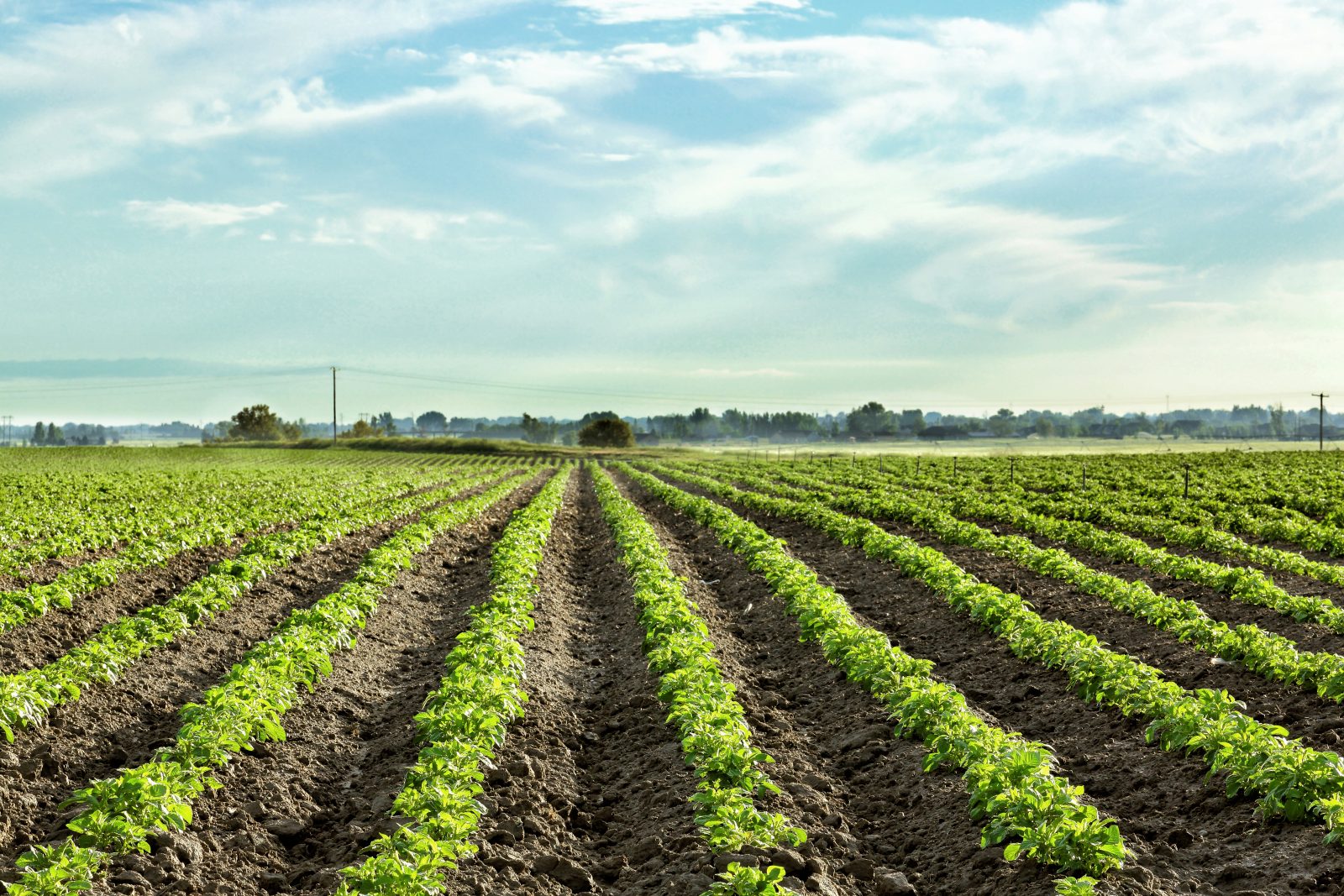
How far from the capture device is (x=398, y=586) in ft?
56.3

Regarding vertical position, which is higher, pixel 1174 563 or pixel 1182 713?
pixel 1174 563

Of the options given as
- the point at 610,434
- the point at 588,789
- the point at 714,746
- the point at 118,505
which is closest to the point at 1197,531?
the point at 714,746

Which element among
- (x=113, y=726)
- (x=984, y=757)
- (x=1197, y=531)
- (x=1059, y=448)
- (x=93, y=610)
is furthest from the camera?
(x=1059, y=448)

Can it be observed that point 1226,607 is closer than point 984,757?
No

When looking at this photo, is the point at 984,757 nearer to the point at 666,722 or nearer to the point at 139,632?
the point at 666,722

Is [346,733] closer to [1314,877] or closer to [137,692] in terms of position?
[137,692]

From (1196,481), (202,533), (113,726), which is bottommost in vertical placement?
(113,726)

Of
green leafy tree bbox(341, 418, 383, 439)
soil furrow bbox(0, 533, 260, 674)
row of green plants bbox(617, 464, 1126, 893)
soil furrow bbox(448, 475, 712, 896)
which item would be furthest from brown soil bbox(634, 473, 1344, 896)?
green leafy tree bbox(341, 418, 383, 439)

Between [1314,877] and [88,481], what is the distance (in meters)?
47.0

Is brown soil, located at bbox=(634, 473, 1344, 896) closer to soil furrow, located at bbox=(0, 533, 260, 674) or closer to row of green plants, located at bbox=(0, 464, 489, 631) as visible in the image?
soil furrow, located at bbox=(0, 533, 260, 674)

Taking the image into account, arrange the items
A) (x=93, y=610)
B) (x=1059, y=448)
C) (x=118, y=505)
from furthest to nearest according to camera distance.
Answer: (x=1059, y=448) → (x=118, y=505) → (x=93, y=610)

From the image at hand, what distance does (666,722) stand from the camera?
29.5 ft

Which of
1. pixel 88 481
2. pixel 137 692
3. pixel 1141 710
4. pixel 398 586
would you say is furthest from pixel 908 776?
pixel 88 481

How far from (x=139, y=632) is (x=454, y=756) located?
20.8 ft
